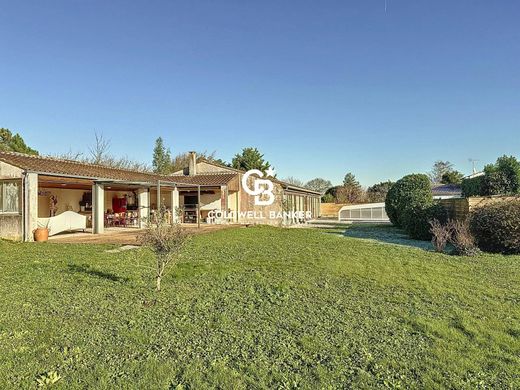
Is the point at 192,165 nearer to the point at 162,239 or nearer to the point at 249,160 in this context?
the point at 249,160

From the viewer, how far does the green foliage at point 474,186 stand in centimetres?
1511

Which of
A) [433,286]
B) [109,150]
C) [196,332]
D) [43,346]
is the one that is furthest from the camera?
[109,150]

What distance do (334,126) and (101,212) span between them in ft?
53.9

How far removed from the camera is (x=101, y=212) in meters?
16.3

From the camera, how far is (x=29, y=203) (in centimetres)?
1343

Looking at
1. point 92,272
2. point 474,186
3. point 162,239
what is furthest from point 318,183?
point 162,239

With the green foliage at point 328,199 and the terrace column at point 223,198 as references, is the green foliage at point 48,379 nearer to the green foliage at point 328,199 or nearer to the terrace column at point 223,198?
the terrace column at point 223,198

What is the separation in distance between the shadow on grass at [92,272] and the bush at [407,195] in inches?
544

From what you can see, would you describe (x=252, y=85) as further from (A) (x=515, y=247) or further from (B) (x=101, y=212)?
(A) (x=515, y=247)

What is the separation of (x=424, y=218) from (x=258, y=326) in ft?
43.1

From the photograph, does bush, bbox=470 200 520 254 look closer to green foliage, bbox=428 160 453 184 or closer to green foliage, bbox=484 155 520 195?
green foliage, bbox=484 155 520 195

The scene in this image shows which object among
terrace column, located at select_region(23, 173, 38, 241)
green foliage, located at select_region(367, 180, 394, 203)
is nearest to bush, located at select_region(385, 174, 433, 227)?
terrace column, located at select_region(23, 173, 38, 241)

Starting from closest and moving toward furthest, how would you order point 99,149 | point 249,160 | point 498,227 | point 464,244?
point 464,244 < point 498,227 < point 99,149 < point 249,160

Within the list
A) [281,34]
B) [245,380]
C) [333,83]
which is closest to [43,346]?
[245,380]
